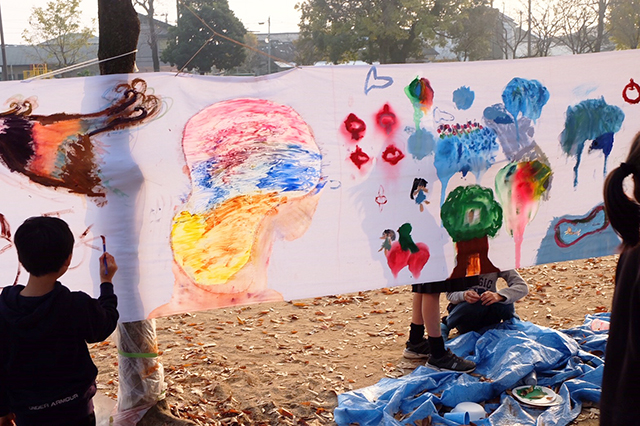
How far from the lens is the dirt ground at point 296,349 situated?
434 cm

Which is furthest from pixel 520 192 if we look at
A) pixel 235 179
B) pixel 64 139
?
pixel 64 139

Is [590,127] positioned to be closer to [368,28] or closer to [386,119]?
[386,119]

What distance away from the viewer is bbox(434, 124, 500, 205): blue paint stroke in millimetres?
4230

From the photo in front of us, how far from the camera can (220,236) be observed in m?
3.71

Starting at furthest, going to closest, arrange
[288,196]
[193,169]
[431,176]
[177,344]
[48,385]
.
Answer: [177,344] < [431,176] < [288,196] < [193,169] < [48,385]

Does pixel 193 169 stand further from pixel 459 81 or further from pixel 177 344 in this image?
pixel 177 344

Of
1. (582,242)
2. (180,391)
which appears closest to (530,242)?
(582,242)

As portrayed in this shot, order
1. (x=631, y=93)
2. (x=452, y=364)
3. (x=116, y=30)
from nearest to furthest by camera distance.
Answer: (x=116, y=30), (x=452, y=364), (x=631, y=93)

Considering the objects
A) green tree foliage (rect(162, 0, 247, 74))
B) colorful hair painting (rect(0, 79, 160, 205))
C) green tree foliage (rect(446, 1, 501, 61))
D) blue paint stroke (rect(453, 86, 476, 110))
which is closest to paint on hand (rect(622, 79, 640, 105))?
blue paint stroke (rect(453, 86, 476, 110))

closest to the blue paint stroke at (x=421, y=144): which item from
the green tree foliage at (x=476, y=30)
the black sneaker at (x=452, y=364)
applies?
the black sneaker at (x=452, y=364)

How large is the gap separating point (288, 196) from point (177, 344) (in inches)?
98.2

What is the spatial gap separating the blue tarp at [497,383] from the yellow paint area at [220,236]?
1300mm

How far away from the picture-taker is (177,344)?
563cm

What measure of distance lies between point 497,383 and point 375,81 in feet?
7.49
